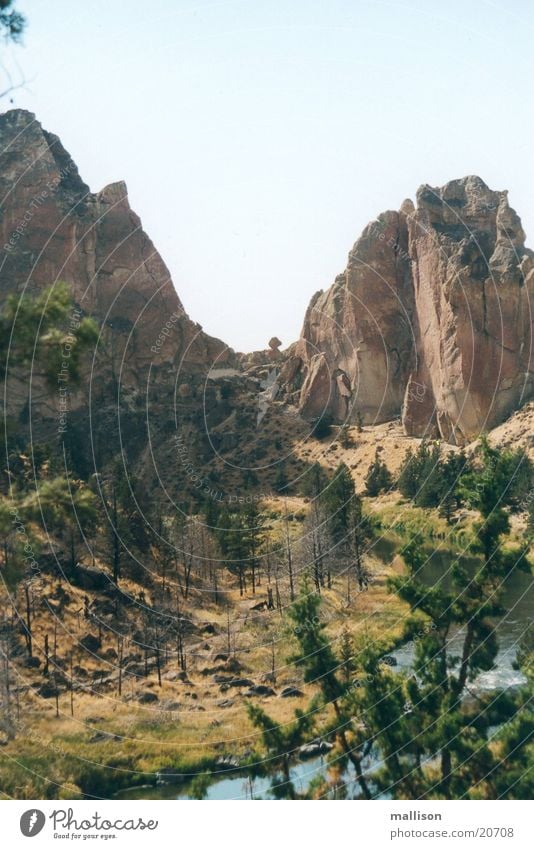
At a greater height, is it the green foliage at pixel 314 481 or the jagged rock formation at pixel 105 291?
the jagged rock formation at pixel 105 291

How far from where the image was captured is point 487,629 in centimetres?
2725

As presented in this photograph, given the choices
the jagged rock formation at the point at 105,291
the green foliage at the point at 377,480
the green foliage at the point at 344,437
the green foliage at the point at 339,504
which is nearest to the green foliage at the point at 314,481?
the green foliage at the point at 377,480

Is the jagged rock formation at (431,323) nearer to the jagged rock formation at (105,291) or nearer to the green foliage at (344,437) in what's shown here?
the green foliage at (344,437)

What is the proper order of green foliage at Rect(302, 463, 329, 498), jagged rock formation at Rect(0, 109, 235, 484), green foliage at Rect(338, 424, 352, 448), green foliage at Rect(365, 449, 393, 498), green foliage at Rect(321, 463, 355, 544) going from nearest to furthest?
green foliage at Rect(321, 463, 355, 544), green foliage at Rect(302, 463, 329, 498), green foliage at Rect(365, 449, 393, 498), green foliage at Rect(338, 424, 352, 448), jagged rock formation at Rect(0, 109, 235, 484)

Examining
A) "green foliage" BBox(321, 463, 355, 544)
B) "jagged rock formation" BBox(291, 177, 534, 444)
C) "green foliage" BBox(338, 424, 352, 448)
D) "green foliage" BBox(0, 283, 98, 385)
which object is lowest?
"green foliage" BBox(321, 463, 355, 544)

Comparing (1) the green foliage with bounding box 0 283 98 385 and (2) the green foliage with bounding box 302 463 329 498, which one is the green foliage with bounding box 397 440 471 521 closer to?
(2) the green foliage with bounding box 302 463 329 498

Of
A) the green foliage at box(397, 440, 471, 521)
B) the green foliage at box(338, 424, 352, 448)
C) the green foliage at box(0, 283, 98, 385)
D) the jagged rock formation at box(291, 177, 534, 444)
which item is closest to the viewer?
the green foliage at box(0, 283, 98, 385)

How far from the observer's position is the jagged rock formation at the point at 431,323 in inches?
3999

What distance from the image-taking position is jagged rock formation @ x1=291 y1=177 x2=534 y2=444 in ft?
333

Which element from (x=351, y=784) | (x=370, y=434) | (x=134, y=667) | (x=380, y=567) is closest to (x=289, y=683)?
(x=134, y=667)

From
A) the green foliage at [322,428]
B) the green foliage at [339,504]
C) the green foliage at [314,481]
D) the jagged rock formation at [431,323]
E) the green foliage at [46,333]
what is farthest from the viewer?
the green foliage at [322,428]

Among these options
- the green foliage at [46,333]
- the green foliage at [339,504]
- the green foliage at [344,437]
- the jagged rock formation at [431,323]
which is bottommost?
the green foliage at [339,504]

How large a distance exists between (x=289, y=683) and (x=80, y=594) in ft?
54.5

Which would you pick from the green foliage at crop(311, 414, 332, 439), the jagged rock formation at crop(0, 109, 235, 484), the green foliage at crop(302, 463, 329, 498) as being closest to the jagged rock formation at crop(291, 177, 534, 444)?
the green foliage at crop(311, 414, 332, 439)
